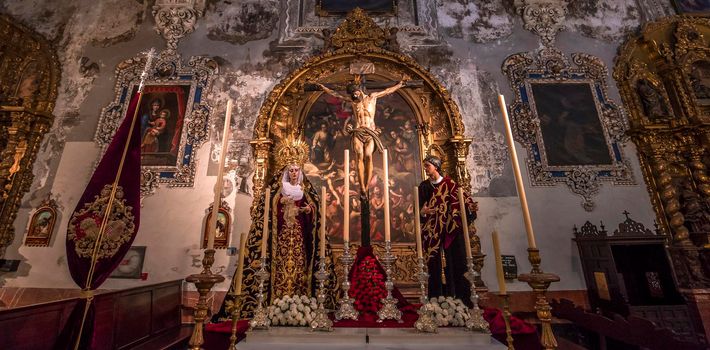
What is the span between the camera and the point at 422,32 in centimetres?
677

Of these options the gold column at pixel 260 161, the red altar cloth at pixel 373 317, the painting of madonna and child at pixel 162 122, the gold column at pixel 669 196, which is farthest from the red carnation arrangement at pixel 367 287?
the gold column at pixel 669 196

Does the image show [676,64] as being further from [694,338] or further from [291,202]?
[291,202]

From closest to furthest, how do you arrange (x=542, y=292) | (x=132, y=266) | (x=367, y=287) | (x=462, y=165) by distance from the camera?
1. (x=542, y=292)
2. (x=367, y=287)
3. (x=132, y=266)
4. (x=462, y=165)

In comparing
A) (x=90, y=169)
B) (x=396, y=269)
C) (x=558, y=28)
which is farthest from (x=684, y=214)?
(x=90, y=169)

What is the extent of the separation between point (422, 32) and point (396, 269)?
16.3 ft

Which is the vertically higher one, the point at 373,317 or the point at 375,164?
the point at 375,164

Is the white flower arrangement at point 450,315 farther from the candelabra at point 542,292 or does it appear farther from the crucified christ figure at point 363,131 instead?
the crucified christ figure at point 363,131

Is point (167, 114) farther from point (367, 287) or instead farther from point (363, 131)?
point (367, 287)

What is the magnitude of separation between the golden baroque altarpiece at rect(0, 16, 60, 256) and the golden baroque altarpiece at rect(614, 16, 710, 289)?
1102cm

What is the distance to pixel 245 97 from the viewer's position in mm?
6223

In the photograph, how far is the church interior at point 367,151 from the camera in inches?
160

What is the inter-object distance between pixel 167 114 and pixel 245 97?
5.01 ft

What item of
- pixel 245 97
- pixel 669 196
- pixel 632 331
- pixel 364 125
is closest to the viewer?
pixel 632 331

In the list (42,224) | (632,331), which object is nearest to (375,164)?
(632,331)
